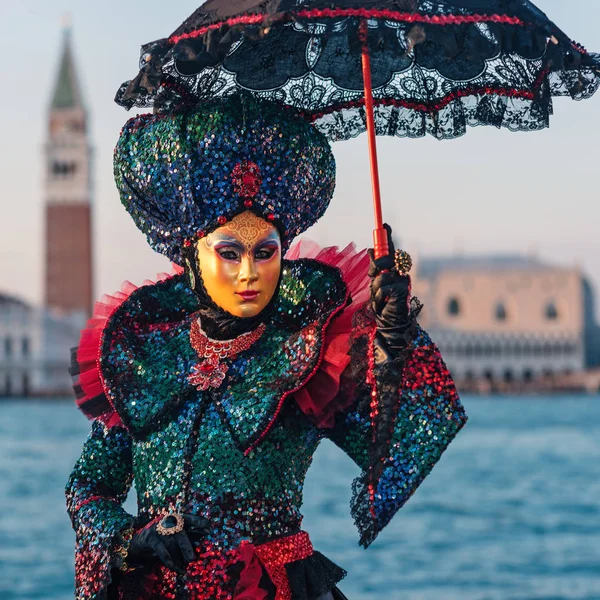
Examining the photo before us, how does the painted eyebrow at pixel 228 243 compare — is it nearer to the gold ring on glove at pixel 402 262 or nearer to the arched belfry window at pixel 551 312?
the gold ring on glove at pixel 402 262

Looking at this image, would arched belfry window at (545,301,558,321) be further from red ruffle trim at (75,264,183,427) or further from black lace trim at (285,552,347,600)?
black lace trim at (285,552,347,600)

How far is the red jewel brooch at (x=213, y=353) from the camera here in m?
2.29

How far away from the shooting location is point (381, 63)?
2418 millimetres

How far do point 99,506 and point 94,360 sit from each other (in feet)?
0.87

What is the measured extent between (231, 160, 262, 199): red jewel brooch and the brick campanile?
53.6 meters

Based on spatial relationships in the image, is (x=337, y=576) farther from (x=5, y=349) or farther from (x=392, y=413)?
(x=5, y=349)

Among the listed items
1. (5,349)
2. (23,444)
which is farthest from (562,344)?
(23,444)

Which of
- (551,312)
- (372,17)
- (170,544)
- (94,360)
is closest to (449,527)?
(94,360)

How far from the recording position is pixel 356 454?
224cm

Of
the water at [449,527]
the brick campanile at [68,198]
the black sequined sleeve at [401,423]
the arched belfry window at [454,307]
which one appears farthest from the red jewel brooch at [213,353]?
the arched belfry window at [454,307]

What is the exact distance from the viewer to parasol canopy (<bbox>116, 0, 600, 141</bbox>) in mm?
2047

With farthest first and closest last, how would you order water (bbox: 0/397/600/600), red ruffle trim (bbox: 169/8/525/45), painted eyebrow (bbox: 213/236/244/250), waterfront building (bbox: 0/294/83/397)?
1. waterfront building (bbox: 0/294/83/397)
2. water (bbox: 0/397/600/600)
3. painted eyebrow (bbox: 213/236/244/250)
4. red ruffle trim (bbox: 169/8/525/45)

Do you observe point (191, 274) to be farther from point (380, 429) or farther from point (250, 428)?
point (380, 429)

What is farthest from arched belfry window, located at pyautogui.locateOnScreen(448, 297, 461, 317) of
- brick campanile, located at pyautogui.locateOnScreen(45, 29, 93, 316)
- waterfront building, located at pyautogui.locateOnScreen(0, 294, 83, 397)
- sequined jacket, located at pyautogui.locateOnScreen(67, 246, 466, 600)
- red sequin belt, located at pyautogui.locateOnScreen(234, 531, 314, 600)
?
red sequin belt, located at pyautogui.locateOnScreen(234, 531, 314, 600)
